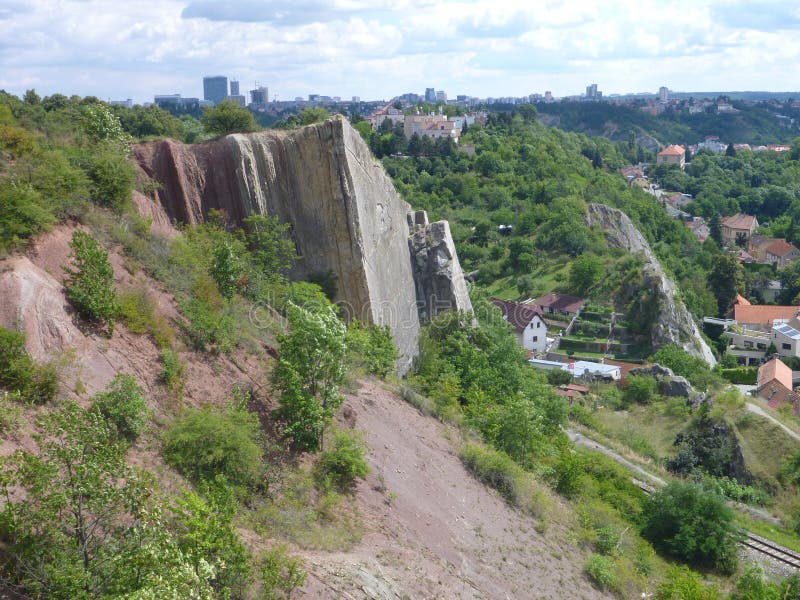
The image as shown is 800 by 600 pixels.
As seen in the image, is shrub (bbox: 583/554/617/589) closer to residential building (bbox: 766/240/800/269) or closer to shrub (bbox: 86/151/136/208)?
shrub (bbox: 86/151/136/208)

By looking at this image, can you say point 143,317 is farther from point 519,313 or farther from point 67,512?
point 519,313

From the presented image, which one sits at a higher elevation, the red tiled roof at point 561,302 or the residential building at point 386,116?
the residential building at point 386,116

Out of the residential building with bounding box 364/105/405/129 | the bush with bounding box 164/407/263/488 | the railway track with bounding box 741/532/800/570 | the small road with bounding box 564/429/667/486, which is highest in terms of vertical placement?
the residential building with bounding box 364/105/405/129

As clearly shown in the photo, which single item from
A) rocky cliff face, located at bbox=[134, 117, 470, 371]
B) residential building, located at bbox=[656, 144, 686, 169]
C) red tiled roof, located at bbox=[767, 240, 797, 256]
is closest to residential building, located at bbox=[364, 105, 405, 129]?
red tiled roof, located at bbox=[767, 240, 797, 256]

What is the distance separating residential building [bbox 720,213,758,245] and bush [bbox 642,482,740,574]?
70303mm

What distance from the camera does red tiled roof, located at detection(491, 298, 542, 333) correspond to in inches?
1734

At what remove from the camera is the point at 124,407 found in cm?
1107

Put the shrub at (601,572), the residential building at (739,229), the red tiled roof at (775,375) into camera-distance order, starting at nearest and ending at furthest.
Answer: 1. the shrub at (601,572)
2. the red tiled roof at (775,375)
3. the residential building at (739,229)

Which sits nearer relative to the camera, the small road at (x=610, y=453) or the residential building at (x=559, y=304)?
the small road at (x=610, y=453)

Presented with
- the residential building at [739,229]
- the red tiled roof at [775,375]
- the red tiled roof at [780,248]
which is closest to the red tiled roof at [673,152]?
the residential building at [739,229]

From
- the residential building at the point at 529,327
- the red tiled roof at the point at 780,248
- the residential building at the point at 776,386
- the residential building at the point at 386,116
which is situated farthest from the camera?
the residential building at the point at 386,116

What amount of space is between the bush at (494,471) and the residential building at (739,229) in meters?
73.8

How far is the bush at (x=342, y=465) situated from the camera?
13.2 metres

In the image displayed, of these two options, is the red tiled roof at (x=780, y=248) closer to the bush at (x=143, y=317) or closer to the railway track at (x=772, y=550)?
the railway track at (x=772, y=550)
